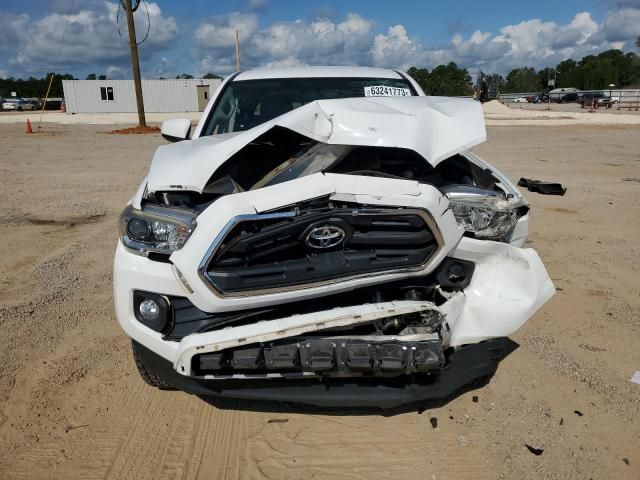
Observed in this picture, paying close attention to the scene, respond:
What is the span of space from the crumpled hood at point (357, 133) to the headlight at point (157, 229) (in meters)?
0.15

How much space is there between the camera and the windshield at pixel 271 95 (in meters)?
4.02

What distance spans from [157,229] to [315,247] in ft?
2.48

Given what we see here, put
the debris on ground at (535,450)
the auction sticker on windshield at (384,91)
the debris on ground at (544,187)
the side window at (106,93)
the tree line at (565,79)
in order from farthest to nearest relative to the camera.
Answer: the tree line at (565,79) < the side window at (106,93) < the debris on ground at (544,187) < the auction sticker on windshield at (384,91) < the debris on ground at (535,450)

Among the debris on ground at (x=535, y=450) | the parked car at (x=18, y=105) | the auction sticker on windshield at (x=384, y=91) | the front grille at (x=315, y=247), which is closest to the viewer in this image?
the front grille at (x=315, y=247)

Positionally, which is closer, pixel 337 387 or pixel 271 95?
pixel 337 387

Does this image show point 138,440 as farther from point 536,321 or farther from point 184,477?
point 536,321

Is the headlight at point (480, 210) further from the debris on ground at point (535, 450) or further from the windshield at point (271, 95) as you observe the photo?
the windshield at point (271, 95)

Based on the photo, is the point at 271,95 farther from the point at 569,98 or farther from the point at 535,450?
the point at 569,98

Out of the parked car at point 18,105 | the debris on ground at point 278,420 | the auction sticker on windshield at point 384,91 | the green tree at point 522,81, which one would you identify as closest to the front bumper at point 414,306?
the debris on ground at point 278,420

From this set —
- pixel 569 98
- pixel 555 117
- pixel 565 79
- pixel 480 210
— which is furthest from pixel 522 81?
pixel 480 210

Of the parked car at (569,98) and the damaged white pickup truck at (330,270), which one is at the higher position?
the parked car at (569,98)

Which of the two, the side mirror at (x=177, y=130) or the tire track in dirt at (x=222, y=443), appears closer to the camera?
the tire track in dirt at (x=222, y=443)

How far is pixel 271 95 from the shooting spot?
13.8 feet

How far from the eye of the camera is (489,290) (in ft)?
8.17
